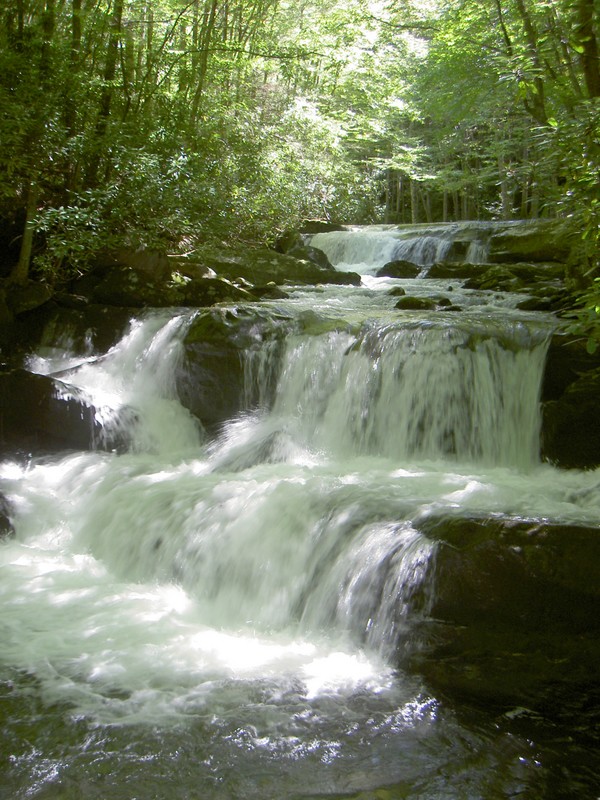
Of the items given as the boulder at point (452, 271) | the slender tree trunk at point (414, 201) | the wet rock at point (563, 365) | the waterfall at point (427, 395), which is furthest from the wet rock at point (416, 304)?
the slender tree trunk at point (414, 201)

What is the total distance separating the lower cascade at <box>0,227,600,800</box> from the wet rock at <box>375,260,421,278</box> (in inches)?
222

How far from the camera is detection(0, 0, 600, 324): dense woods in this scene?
6.93m

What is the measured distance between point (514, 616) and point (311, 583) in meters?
1.41

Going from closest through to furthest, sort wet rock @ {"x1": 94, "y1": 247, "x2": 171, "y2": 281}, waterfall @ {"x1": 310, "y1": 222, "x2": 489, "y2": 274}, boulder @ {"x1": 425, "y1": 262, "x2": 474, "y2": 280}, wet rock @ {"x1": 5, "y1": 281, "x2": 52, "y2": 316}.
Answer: wet rock @ {"x1": 5, "y1": 281, "x2": 52, "y2": 316} → wet rock @ {"x1": 94, "y1": 247, "x2": 171, "y2": 281} → boulder @ {"x1": 425, "y1": 262, "x2": 474, "y2": 280} → waterfall @ {"x1": 310, "y1": 222, "x2": 489, "y2": 274}

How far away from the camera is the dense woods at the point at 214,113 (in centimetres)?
693

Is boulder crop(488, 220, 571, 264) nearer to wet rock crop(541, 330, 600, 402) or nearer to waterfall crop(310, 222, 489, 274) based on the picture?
waterfall crop(310, 222, 489, 274)

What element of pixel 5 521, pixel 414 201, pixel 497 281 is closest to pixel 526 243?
pixel 497 281

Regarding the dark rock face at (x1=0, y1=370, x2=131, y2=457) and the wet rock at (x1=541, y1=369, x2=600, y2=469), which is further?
the dark rock face at (x1=0, y1=370, x2=131, y2=457)

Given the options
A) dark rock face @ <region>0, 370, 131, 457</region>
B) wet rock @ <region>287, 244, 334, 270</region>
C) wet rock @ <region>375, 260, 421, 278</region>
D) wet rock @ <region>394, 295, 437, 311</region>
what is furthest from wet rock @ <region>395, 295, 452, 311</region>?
dark rock face @ <region>0, 370, 131, 457</region>

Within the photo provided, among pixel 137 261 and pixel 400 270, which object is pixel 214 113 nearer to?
pixel 137 261

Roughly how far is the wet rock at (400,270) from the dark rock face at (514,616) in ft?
33.2

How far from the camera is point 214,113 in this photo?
42.1 feet

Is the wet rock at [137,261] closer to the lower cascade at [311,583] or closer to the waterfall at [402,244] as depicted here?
the lower cascade at [311,583]

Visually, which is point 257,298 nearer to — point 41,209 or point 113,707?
point 41,209
